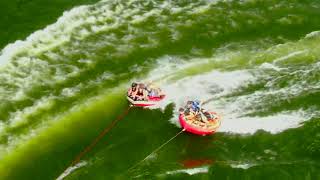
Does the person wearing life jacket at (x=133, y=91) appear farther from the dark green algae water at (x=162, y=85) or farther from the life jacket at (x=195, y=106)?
the life jacket at (x=195, y=106)

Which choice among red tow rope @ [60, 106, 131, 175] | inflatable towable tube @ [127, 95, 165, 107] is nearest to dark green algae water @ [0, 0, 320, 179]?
red tow rope @ [60, 106, 131, 175]

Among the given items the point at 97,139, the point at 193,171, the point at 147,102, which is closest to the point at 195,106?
the point at 147,102

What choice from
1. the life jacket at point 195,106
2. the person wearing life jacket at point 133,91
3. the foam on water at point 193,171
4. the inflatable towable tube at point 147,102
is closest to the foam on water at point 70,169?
the foam on water at point 193,171

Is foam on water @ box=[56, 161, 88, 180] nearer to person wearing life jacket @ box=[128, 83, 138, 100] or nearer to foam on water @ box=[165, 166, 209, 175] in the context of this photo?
foam on water @ box=[165, 166, 209, 175]

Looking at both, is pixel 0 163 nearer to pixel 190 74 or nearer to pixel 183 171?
pixel 183 171

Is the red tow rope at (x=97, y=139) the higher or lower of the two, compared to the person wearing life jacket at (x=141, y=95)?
lower

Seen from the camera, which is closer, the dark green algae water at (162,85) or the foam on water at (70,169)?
the foam on water at (70,169)
